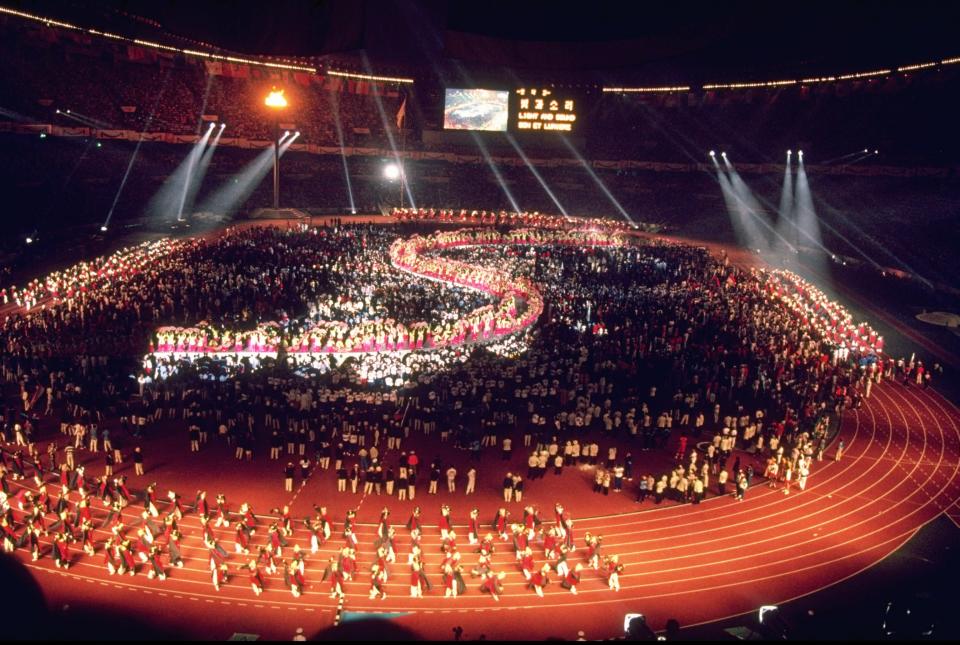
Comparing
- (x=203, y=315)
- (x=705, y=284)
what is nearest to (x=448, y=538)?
(x=203, y=315)

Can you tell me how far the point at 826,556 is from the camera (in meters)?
14.9

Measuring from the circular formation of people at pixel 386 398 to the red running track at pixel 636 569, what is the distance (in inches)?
11.1

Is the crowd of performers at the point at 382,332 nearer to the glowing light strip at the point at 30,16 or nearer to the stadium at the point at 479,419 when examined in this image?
the stadium at the point at 479,419

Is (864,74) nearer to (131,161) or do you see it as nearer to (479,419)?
(479,419)

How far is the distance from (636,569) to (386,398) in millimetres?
9036

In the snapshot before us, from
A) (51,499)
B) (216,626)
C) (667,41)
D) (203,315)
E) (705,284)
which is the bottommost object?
(216,626)

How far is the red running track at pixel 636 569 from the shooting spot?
12195 millimetres

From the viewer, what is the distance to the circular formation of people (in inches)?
548

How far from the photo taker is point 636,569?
554 inches

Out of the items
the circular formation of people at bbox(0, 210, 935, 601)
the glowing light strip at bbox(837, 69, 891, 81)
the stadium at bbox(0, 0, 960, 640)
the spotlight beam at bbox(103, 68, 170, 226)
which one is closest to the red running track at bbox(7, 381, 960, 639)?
the stadium at bbox(0, 0, 960, 640)

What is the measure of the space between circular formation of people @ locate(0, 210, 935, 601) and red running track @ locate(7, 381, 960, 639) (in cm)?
28

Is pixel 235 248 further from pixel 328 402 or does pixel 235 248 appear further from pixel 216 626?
pixel 216 626

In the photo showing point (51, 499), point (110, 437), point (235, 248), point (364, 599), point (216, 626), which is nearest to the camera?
point (216, 626)

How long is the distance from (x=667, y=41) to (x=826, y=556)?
11.6 metres
